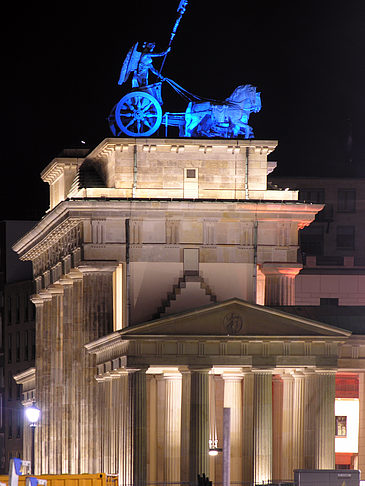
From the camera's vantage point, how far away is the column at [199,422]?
136875 mm

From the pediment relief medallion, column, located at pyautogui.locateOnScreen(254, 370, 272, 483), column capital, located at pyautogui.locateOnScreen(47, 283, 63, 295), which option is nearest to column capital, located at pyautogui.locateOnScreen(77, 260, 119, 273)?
column capital, located at pyautogui.locateOnScreen(47, 283, 63, 295)

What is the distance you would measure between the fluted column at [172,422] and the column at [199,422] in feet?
14.4

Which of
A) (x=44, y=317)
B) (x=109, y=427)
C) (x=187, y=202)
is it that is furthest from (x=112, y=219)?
(x=44, y=317)

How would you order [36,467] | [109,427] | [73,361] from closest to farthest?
1. [109,427]
2. [73,361]
3. [36,467]

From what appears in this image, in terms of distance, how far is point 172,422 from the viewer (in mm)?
144125

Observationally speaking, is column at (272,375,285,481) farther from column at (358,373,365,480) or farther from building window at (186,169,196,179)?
building window at (186,169,196,179)

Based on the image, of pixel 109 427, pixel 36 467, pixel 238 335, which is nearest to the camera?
pixel 238 335

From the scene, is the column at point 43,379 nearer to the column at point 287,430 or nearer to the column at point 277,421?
the column at point 277,421

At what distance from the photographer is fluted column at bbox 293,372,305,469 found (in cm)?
13950

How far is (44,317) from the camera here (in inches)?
6969

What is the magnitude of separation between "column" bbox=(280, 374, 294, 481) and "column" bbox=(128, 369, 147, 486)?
1005cm

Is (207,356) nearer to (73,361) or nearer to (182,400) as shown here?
(182,400)

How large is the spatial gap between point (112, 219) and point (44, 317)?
28221 mm

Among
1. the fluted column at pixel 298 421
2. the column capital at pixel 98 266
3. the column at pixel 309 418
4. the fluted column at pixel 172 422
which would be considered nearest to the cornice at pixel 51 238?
the column capital at pixel 98 266
